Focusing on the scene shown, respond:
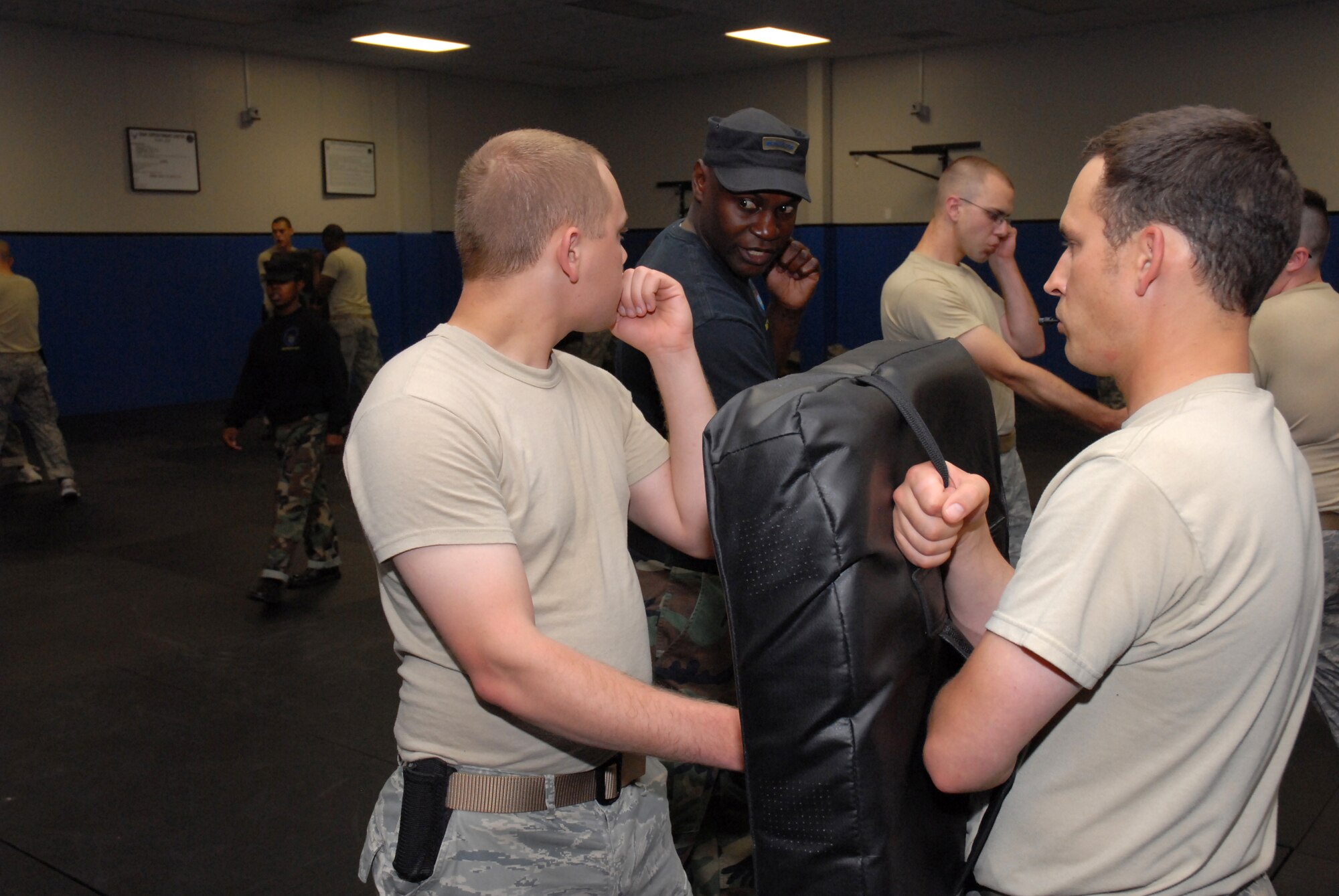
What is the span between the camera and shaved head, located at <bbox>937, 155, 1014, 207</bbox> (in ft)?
11.8

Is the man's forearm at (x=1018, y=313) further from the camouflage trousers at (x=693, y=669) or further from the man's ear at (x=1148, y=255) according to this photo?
the man's ear at (x=1148, y=255)

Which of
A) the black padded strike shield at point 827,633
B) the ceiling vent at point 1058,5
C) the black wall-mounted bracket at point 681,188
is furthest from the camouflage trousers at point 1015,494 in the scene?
the black wall-mounted bracket at point 681,188

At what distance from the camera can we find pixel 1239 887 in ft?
3.99

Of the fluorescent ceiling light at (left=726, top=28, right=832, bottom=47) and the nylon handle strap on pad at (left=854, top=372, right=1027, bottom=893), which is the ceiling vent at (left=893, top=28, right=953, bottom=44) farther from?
the nylon handle strap on pad at (left=854, top=372, right=1027, bottom=893)

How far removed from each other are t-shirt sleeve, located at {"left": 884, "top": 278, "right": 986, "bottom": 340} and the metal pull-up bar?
29.0ft

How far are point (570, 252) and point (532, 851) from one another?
86 centimetres

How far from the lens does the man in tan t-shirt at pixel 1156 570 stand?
105 centimetres

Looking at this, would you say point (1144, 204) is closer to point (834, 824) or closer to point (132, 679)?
point (834, 824)

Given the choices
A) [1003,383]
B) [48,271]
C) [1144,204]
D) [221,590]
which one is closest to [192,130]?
[48,271]

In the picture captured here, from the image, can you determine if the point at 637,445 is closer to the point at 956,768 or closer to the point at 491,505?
the point at 491,505

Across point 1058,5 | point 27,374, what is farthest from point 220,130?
point 1058,5

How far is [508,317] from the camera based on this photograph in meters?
1.60

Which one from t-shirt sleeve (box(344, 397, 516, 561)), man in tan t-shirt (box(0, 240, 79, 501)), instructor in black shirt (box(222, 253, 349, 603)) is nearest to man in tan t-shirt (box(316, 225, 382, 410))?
man in tan t-shirt (box(0, 240, 79, 501))

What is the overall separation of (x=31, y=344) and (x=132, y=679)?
13.8ft
